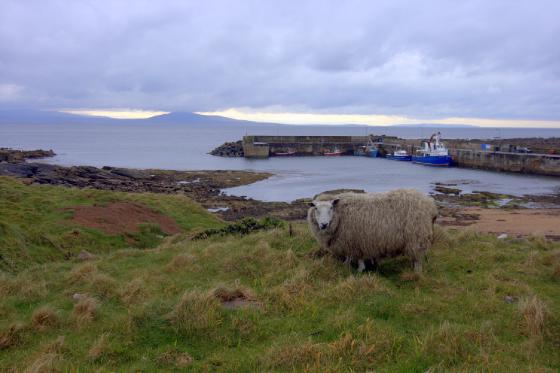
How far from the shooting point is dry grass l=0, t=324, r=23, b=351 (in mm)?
6180

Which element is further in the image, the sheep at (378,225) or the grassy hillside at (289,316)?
the sheep at (378,225)

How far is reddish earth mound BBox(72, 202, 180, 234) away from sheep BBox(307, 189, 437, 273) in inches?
438

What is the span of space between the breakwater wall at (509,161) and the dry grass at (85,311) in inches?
2531

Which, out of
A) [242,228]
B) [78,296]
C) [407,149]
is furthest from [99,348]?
[407,149]

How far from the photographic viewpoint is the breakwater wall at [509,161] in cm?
6059

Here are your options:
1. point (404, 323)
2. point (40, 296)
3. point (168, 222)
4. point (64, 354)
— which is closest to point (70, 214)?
point (168, 222)

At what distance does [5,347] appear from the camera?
616 cm

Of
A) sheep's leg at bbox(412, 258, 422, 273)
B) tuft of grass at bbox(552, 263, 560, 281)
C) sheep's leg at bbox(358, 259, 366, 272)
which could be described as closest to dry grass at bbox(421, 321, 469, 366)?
sheep's leg at bbox(412, 258, 422, 273)

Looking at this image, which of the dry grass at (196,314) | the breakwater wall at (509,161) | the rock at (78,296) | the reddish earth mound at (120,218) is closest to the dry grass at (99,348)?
the dry grass at (196,314)

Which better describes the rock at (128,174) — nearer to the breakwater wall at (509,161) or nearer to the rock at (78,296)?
the rock at (78,296)

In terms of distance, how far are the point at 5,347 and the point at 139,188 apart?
123 feet

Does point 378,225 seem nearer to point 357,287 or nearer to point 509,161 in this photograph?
point 357,287

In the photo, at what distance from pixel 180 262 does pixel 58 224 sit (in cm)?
940

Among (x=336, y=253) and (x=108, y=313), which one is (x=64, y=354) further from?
(x=336, y=253)
